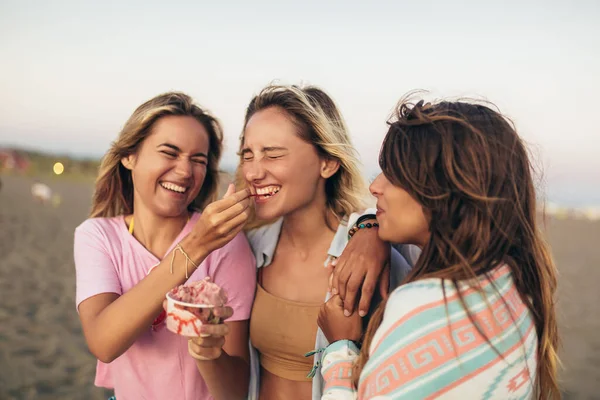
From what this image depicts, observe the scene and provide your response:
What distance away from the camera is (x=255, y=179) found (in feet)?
10.2

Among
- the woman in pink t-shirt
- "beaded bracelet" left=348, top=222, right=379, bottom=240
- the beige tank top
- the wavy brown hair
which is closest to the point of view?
the wavy brown hair

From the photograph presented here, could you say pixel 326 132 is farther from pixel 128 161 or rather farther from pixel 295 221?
pixel 128 161

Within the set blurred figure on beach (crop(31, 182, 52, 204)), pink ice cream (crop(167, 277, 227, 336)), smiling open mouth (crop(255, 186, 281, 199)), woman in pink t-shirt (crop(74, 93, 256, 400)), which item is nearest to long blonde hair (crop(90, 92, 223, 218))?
woman in pink t-shirt (crop(74, 93, 256, 400))

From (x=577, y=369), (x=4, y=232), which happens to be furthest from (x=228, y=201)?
(x=4, y=232)

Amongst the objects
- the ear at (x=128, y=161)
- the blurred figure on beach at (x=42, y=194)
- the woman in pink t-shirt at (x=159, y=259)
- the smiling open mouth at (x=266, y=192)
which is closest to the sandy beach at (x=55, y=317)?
the smiling open mouth at (x=266, y=192)

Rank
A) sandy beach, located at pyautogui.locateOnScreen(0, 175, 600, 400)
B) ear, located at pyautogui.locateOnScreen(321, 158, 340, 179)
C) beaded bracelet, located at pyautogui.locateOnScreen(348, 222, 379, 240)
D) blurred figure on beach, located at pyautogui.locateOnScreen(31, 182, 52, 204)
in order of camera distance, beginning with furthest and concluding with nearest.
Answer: blurred figure on beach, located at pyautogui.locateOnScreen(31, 182, 52, 204)
sandy beach, located at pyautogui.locateOnScreen(0, 175, 600, 400)
ear, located at pyautogui.locateOnScreen(321, 158, 340, 179)
beaded bracelet, located at pyautogui.locateOnScreen(348, 222, 379, 240)

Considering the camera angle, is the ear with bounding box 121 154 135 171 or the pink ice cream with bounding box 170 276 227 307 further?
the ear with bounding box 121 154 135 171

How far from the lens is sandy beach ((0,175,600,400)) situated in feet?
22.1

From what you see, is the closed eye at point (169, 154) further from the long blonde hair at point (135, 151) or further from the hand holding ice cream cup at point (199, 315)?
the hand holding ice cream cup at point (199, 315)

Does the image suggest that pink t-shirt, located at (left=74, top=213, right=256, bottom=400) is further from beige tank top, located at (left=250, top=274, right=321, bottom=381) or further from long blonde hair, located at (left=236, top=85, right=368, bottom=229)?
long blonde hair, located at (left=236, top=85, right=368, bottom=229)

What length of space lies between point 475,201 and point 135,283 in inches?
73.1

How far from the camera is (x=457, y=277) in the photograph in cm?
191

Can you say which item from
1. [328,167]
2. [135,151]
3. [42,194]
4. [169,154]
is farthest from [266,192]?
[42,194]

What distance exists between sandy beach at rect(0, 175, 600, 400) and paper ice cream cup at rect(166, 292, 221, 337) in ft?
4.97
